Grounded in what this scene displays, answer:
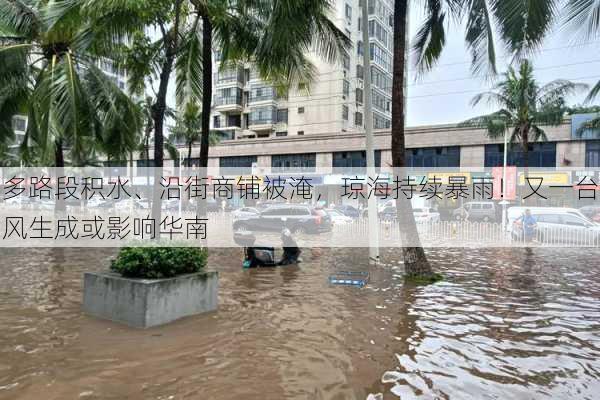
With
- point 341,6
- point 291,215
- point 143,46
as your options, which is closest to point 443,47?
point 143,46

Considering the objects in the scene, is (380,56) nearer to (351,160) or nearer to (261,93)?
(261,93)

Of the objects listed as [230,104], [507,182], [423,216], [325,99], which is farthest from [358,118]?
[423,216]

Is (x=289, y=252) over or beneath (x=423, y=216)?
beneath

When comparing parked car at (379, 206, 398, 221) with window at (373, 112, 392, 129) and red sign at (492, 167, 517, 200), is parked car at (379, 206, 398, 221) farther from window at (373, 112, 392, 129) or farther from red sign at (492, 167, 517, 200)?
window at (373, 112, 392, 129)

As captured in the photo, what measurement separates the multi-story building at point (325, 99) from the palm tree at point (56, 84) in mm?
31853

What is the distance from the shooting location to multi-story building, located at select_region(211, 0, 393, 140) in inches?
1885

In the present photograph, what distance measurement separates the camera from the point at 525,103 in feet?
92.4

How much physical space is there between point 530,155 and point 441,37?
2845 centimetres

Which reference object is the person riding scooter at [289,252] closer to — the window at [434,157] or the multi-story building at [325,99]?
the window at [434,157]

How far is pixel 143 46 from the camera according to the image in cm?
1260

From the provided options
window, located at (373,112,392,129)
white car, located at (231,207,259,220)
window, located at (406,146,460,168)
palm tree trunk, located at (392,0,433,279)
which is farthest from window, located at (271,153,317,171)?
palm tree trunk, located at (392,0,433,279)

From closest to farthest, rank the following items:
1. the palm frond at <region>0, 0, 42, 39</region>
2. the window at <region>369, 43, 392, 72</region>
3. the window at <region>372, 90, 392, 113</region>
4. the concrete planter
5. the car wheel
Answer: the concrete planter → the palm frond at <region>0, 0, 42, 39</region> → the car wheel → the window at <region>369, 43, 392, 72</region> → the window at <region>372, 90, 392, 113</region>

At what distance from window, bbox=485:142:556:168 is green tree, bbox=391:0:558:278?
25.6 m

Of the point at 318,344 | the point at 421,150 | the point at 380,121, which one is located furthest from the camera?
the point at 380,121
